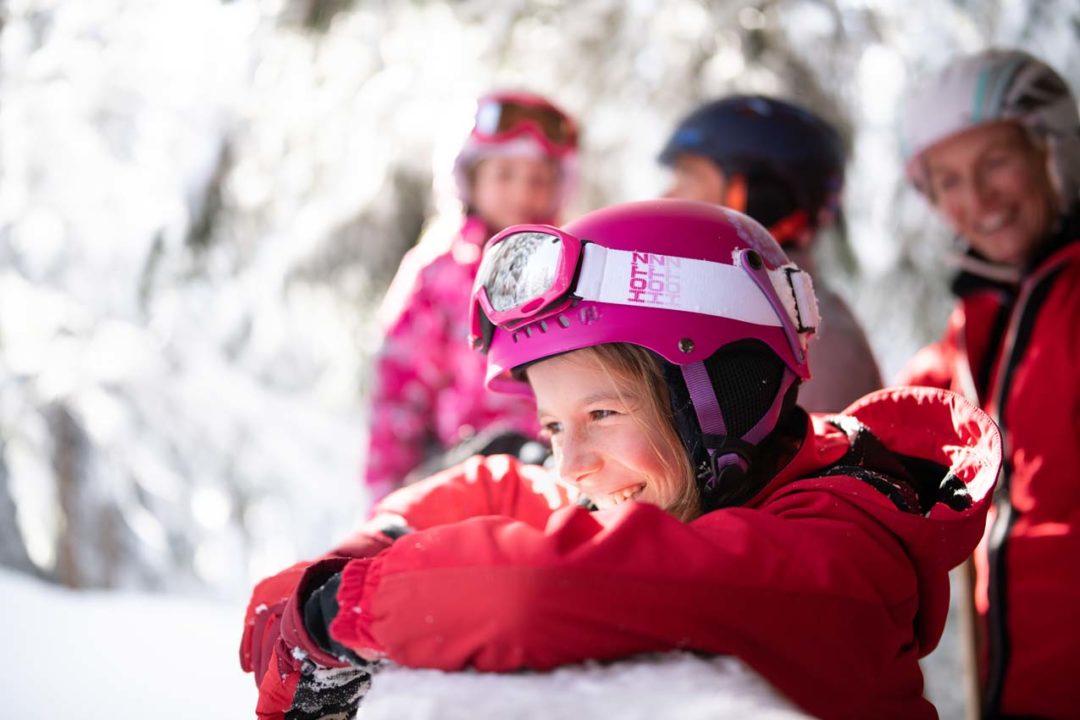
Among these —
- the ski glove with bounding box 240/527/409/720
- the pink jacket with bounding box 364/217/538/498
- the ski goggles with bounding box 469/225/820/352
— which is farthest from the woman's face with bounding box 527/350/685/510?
the pink jacket with bounding box 364/217/538/498

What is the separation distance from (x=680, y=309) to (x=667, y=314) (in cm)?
2

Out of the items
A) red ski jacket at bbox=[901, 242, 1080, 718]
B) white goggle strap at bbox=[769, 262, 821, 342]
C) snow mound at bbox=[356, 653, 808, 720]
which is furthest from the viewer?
red ski jacket at bbox=[901, 242, 1080, 718]

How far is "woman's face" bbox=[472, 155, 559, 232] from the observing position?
144 inches

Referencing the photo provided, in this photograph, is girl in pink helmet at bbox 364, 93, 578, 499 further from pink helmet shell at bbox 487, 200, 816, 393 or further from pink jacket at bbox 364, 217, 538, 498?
pink helmet shell at bbox 487, 200, 816, 393

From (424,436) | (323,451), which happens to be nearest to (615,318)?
(424,436)

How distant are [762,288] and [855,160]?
310 centimetres

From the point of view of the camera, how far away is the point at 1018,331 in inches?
115

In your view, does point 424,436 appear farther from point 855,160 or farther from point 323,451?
point 855,160

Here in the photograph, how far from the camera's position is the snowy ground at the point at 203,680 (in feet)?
3.57

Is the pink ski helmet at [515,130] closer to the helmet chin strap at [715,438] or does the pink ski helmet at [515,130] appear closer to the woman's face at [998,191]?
the woman's face at [998,191]

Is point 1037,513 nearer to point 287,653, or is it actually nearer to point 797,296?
point 797,296

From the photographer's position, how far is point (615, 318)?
67.5 inches

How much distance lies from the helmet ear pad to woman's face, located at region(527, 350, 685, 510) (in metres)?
0.05

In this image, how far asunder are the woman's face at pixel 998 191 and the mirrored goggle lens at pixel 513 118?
1.37m
